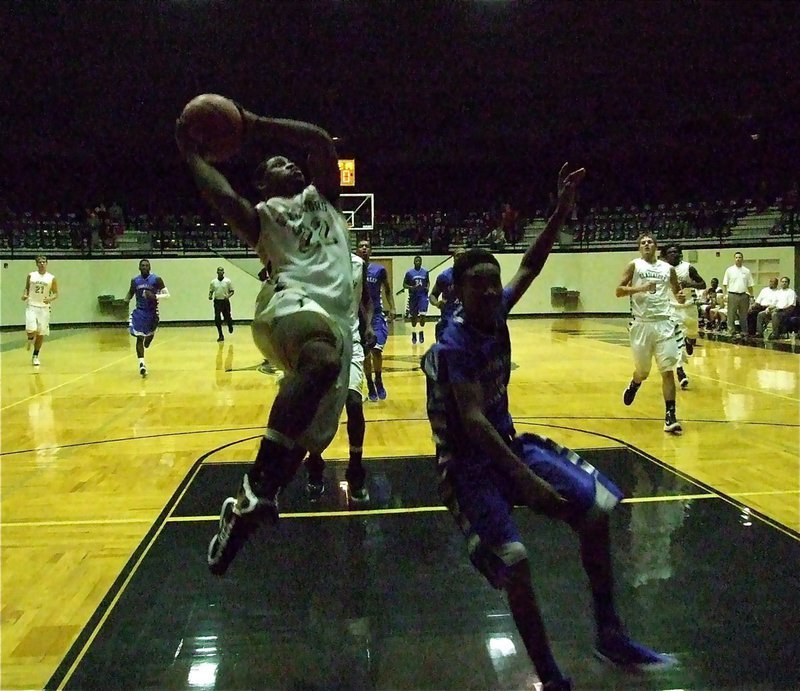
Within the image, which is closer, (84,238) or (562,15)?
(562,15)

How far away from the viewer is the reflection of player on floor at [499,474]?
227 cm

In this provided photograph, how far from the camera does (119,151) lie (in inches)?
961

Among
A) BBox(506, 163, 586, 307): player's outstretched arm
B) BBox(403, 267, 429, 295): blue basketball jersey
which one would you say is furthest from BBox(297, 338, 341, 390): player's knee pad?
BBox(403, 267, 429, 295): blue basketball jersey

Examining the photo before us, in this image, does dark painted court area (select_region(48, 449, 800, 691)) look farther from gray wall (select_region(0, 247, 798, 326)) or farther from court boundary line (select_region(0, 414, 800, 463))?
gray wall (select_region(0, 247, 798, 326))

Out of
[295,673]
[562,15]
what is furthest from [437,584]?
[562,15]

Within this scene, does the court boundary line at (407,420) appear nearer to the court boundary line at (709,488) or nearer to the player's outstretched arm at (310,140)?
the court boundary line at (709,488)

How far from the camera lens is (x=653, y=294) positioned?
6820mm

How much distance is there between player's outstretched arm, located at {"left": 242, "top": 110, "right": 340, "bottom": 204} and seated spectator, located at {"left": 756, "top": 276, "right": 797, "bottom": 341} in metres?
13.9

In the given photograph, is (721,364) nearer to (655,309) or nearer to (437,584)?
(655,309)

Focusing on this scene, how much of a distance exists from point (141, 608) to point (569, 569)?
1930mm

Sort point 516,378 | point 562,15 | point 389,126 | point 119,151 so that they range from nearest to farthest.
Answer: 1. point 516,378
2. point 562,15
3. point 389,126
4. point 119,151

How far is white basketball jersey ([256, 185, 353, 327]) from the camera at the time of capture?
2.76 meters

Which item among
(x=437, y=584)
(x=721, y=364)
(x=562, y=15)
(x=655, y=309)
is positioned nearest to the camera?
(x=437, y=584)

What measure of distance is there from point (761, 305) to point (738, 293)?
513mm
